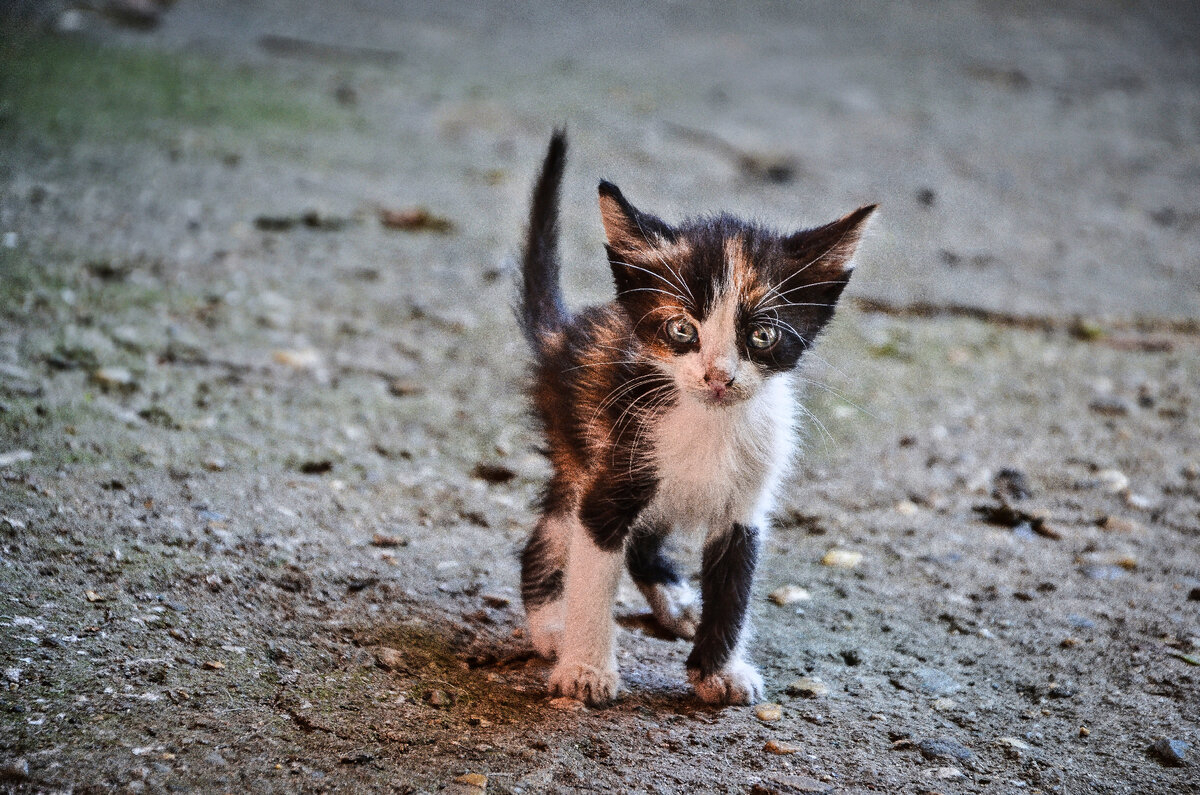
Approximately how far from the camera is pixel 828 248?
2.39 meters

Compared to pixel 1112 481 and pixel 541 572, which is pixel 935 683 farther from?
pixel 1112 481

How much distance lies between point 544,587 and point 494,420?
137 centimetres

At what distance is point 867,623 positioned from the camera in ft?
10.1

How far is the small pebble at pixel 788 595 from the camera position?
3.18m

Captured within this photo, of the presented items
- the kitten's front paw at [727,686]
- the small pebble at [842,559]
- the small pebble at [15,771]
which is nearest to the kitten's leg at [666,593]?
the kitten's front paw at [727,686]

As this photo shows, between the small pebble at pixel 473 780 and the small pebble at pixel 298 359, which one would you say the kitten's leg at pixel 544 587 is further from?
the small pebble at pixel 298 359

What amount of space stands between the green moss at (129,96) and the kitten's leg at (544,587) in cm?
430

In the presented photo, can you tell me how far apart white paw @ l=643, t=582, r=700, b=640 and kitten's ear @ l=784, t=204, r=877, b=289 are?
1056 millimetres

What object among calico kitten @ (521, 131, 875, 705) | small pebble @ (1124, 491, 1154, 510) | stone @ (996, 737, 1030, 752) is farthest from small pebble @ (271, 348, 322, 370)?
small pebble @ (1124, 491, 1154, 510)

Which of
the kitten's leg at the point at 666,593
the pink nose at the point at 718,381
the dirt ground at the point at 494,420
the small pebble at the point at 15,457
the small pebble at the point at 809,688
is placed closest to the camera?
the pink nose at the point at 718,381

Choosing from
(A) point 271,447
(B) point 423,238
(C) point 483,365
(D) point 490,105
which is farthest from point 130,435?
(D) point 490,105

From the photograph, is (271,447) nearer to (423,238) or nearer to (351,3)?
(423,238)

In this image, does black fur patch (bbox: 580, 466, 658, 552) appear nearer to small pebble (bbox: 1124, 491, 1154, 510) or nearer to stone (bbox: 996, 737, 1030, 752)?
stone (bbox: 996, 737, 1030, 752)

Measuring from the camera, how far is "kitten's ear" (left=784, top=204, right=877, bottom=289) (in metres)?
2.38
